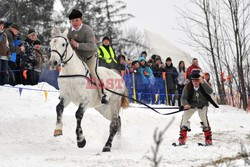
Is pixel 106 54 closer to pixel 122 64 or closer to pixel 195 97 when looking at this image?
pixel 122 64

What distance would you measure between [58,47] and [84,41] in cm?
111

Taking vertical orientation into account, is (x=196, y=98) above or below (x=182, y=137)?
above

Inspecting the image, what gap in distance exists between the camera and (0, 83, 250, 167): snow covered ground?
24.6 feet

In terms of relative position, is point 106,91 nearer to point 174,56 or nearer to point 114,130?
point 114,130

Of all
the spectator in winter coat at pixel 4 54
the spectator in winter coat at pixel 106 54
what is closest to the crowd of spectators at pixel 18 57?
the spectator in winter coat at pixel 4 54

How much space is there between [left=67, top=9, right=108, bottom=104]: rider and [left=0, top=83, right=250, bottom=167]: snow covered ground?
1536 millimetres

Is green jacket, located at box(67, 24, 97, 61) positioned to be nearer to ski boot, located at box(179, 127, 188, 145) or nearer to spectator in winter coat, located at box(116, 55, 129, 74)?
ski boot, located at box(179, 127, 188, 145)

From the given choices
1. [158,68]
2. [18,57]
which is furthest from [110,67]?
[158,68]

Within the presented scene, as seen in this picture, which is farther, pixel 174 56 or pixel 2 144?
pixel 174 56

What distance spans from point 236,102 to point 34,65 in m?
12.4

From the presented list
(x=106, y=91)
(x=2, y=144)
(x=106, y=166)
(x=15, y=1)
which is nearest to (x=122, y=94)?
(x=106, y=91)

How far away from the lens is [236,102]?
2269cm

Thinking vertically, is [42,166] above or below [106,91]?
below

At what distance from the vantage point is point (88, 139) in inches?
446
